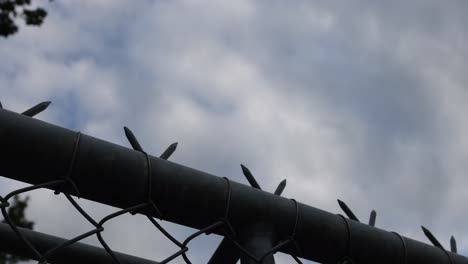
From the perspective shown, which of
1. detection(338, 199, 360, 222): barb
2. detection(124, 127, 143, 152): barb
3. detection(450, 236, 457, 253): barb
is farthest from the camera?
detection(450, 236, 457, 253): barb

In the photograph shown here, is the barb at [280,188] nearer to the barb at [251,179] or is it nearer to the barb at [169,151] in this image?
the barb at [251,179]

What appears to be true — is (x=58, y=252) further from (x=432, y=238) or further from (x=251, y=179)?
(x=432, y=238)

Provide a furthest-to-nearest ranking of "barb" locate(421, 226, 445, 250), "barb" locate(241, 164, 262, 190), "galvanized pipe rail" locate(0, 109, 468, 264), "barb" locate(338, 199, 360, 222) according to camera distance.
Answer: "barb" locate(421, 226, 445, 250), "barb" locate(338, 199, 360, 222), "barb" locate(241, 164, 262, 190), "galvanized pipe rail" locate(0, 109, 468, 264)

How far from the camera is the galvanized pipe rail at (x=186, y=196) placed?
1.07 meters

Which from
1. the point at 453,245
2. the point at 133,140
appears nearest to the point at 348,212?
the point at 453,245

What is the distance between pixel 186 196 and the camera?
122 cm

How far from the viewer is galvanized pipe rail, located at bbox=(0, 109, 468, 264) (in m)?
1.07

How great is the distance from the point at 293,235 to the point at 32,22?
9.33 m

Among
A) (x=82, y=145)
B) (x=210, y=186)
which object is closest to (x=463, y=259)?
(x=210, y=186)

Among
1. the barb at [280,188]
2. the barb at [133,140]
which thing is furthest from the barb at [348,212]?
the barb at [133,140]

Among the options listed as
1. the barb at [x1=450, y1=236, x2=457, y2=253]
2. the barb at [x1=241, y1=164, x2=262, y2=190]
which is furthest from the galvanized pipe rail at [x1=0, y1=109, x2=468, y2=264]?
the barb at [x1=450, y1=236, x2=457, y2=253]

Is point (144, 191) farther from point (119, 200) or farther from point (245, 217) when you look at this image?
point (245, 217)

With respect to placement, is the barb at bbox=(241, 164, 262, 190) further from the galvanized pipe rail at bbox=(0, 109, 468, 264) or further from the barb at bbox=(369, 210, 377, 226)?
the barb at bbox=(369, 210, 377, 226)

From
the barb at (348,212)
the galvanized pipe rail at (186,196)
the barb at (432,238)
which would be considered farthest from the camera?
the barb at (432,238)
